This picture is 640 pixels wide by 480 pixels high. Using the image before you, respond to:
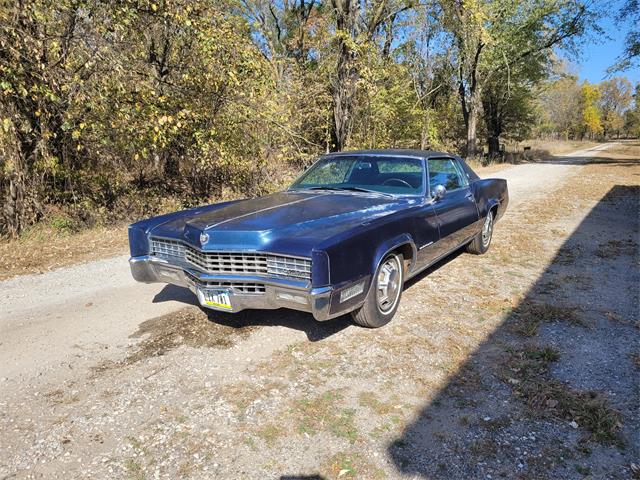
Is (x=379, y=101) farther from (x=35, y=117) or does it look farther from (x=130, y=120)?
(x=35, y=117)

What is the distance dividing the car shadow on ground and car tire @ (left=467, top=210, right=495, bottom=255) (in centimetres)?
154

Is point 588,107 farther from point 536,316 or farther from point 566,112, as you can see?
point 536,316

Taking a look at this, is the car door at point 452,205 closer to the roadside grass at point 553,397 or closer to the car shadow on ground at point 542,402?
the car shadow on ground at point 542,402

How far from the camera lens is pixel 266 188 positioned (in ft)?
40.7

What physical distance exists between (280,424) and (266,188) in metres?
10.2

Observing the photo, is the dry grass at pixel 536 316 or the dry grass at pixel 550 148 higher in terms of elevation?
the dry grass at pixel 550 148

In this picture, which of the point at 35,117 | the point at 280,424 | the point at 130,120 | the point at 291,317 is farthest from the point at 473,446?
the point at 35,117

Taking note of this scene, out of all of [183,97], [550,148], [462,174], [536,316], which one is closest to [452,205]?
[462,174]

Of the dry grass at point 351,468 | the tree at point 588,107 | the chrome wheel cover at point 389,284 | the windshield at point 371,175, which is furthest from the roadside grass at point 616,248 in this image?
the tree at point 588,107

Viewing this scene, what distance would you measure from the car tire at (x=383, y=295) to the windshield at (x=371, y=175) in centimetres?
98

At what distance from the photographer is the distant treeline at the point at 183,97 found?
6.90 metres

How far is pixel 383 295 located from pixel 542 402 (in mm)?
1469

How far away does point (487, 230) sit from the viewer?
631cm

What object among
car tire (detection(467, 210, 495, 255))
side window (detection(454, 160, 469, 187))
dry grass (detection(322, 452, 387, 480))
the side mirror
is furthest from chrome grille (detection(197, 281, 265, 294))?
car tire (detection(467, 210, 495, 255))
